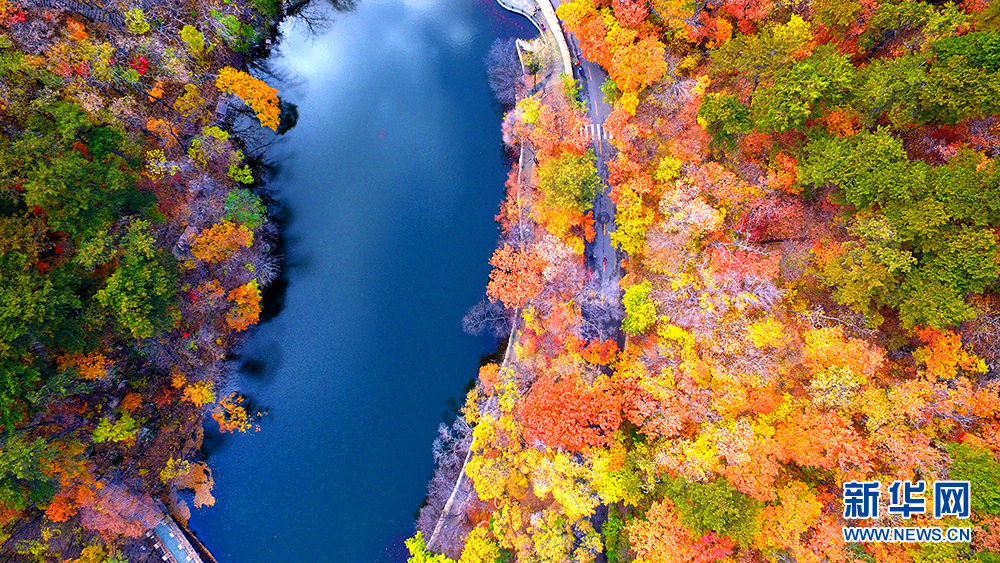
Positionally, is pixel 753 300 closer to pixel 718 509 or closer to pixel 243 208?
pixel 718 509

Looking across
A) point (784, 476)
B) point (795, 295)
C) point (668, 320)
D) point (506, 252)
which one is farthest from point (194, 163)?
point (784, 476)

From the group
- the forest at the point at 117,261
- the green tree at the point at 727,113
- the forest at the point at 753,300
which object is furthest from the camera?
the green tree at the point at 727,113

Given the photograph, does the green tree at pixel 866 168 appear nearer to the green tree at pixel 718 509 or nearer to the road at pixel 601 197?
the road at pixel 601 197

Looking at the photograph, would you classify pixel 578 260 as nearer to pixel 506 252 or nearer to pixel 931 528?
pixel 506 252

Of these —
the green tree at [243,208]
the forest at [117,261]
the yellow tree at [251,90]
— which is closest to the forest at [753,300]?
the green tree at [243,208]

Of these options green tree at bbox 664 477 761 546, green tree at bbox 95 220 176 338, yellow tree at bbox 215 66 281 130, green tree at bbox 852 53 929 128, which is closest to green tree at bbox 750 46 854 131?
green tree at bbox 852 53 929 128
